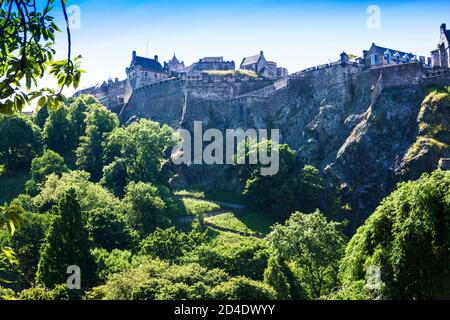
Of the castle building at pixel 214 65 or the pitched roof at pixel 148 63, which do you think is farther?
the pitched roof at pixel 148 63

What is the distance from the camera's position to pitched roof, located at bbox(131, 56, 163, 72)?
318 ft

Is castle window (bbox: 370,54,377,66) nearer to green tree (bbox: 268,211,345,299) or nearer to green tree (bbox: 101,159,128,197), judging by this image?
green tree (bbox: 101,159,128,197)

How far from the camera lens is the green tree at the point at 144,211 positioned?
55.2m

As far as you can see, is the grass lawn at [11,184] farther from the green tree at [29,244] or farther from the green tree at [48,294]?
the green tree at [48,294]

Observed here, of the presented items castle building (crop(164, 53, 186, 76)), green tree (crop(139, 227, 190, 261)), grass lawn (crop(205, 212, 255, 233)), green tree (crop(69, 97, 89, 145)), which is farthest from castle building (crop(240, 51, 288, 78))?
green tree (crop(139, 227, 190, 261))

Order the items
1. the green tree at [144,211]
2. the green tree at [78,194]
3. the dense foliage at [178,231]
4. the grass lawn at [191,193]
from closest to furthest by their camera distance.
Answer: the dense foliage at [178,231]
the green tree at [144,211]
the green tree at [78,194]
the grass lawn at [191,193]

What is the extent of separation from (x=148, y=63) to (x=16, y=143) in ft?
102

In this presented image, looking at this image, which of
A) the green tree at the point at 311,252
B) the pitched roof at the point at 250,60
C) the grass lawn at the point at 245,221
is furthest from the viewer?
the pitched roof at the point at 250,60

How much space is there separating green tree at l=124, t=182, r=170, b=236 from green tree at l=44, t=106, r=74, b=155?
92.6 feet

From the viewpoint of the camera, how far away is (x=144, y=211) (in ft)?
184

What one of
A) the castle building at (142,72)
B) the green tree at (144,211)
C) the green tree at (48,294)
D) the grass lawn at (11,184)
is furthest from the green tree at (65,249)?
the castle building at (142,72)

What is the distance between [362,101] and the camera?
62.4 meters

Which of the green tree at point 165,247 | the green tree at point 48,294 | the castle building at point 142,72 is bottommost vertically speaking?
the green tree at point 48,294

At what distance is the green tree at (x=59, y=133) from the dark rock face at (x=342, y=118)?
15.0 m
